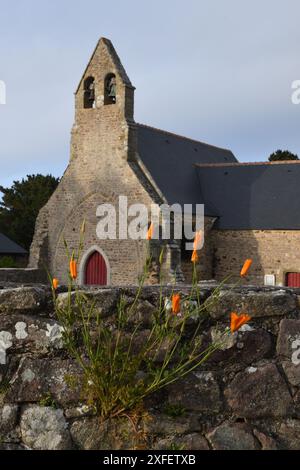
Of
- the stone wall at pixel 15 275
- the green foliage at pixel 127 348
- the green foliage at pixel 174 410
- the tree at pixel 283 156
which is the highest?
the tree at pixel 283 156

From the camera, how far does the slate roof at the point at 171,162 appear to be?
2361cm

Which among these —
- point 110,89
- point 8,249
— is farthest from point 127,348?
point 8,249

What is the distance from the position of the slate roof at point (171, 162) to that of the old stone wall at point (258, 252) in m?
1.57

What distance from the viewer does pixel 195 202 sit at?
24719 mm

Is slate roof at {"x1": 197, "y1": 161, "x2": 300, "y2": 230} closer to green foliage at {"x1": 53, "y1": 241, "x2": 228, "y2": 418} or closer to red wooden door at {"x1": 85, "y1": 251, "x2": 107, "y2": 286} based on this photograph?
red wooden door at {"x1": 85, "y1": 251, "x2": 107, "y2": 286}

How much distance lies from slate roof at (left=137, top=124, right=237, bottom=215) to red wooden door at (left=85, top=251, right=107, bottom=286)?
3882 millimetres

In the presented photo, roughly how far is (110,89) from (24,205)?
16050 millimetres

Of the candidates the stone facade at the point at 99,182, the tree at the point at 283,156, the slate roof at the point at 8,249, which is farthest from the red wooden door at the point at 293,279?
the tree at the point at 283,156

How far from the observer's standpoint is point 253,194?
25234mm

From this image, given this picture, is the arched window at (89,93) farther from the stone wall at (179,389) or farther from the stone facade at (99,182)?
the stone wall at (179,389)

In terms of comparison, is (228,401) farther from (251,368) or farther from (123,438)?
(123,438)

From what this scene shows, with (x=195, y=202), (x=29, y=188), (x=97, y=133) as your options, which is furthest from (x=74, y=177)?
(x=29, y=188)

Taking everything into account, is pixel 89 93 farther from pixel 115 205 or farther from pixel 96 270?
pixel 96 270

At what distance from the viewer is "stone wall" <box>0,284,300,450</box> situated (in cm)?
317
